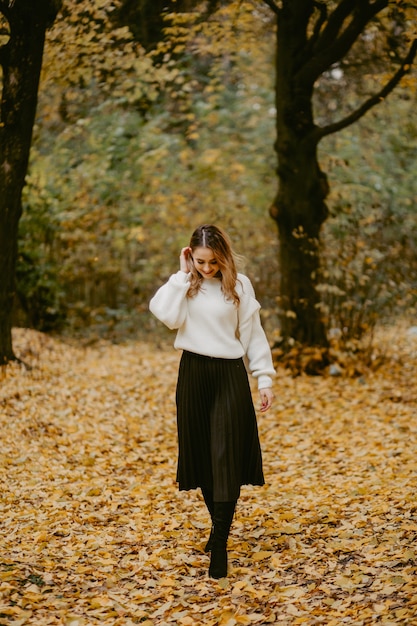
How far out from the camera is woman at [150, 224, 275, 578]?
4051mm

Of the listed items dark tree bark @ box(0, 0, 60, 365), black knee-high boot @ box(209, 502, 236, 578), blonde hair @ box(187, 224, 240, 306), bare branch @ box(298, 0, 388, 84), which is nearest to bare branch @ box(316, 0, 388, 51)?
bare branch @ box(298, 0, 388, 84)

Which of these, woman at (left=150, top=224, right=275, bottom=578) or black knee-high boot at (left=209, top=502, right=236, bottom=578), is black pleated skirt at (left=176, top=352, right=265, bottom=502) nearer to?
woman at (left=150, top=224, right=275, bottom=578)

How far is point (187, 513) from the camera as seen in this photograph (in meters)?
5.39

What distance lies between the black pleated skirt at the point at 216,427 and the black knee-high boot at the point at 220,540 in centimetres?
11

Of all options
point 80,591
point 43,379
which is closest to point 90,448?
point 43,379

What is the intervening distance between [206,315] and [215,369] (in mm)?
307

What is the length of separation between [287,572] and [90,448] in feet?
10.3

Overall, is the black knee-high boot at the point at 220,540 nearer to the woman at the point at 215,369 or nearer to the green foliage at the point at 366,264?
the woman at the point at 215,369

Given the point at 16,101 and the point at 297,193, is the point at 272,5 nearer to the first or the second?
the point at 297,193

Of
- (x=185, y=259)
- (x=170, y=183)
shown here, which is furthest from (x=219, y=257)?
(x=170, y=183)

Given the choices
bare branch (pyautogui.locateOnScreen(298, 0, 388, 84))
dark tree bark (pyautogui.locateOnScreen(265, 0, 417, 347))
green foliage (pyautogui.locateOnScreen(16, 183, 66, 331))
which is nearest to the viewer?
bare branch (pyautogui.locateOnScreen(298, 0, 388, 84))

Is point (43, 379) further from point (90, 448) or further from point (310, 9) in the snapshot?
point (310, 9)

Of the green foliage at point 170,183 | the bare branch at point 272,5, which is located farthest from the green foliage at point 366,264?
the bare branch at point 272,5

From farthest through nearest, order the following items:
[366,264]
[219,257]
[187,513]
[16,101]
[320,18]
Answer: [366,264], [320,18], [16,101], [187,513], [219,257]
